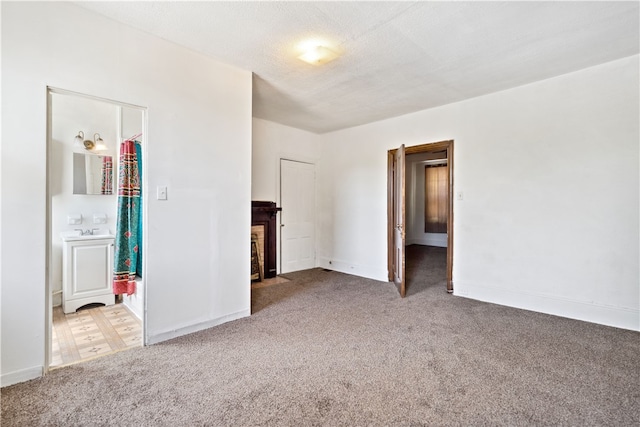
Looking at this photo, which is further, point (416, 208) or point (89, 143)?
point (416, 208)

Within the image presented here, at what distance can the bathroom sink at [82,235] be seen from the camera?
321cm

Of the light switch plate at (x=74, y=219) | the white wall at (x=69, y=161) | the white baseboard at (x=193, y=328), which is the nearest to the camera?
the white baseboard at (x=193, y=328)

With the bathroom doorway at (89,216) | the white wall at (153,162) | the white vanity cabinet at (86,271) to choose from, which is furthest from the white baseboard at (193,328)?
the white vanity cabinet at (86,271)

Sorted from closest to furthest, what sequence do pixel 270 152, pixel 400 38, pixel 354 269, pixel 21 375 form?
pixel 21 375 < pixel 400 38 < pixel 270 152 < pixel 354 269

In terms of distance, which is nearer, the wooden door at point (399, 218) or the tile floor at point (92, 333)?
the tile floor at point (92, 333)

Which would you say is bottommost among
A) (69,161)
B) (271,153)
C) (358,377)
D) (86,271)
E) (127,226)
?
(358,377)

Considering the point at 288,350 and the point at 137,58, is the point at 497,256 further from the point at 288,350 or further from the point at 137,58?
the point at 137,58

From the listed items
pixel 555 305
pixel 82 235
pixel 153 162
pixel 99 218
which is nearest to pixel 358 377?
pixel 153 162

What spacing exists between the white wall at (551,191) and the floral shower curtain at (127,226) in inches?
141

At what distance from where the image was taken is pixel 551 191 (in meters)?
3.20

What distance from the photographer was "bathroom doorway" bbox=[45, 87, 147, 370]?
306 centimetres

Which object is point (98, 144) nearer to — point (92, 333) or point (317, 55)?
point (92, 333)

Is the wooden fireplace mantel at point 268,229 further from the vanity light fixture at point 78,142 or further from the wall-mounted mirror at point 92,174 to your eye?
the vanity light fixture at point 78,142

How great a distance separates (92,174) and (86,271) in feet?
3.84
